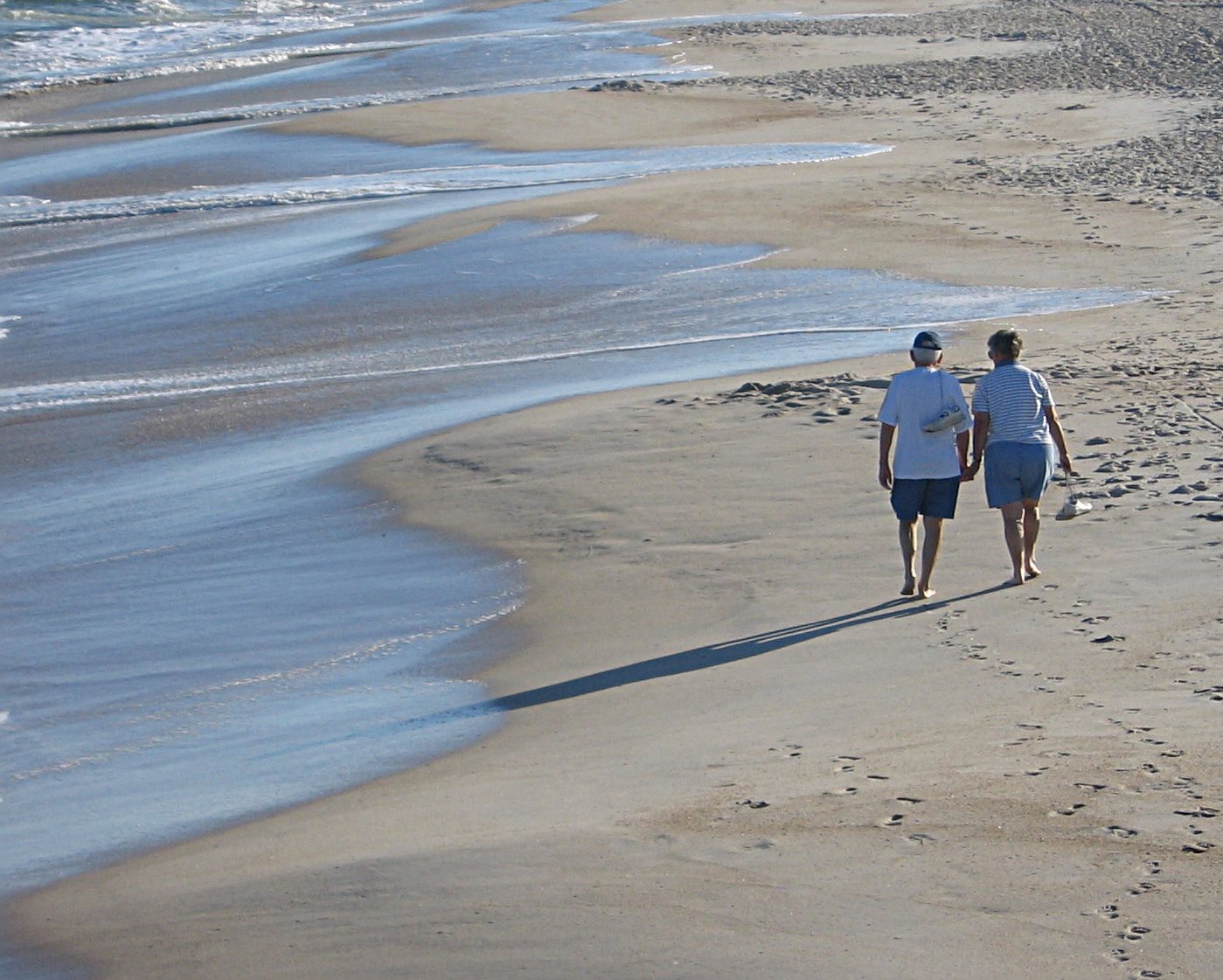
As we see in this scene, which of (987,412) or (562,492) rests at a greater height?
(987,412)

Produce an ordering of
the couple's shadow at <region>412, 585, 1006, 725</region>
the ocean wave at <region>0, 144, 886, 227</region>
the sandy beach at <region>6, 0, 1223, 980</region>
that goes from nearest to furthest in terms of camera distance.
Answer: the sandy beach at <region>6, 0, 1223, 980</region> < the couple's shadow at <region>412, 585, 1006, 725</region> < the ocean wave at <region>0, 144, 886, 227</region>

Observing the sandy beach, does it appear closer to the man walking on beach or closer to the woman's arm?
the man walking on beach

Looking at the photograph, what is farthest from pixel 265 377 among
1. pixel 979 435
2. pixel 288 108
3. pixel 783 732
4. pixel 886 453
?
pixel 288 108

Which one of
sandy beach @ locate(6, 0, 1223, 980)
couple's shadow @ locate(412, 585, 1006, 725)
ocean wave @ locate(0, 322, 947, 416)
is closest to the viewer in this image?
sandy beach @ locate(6, 0, 1223, 980)

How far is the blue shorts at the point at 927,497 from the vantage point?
299 inches

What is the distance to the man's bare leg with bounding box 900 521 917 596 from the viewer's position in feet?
24.9

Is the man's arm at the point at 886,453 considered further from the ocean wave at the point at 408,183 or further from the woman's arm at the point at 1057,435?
the ocean wave at the point at 408,183

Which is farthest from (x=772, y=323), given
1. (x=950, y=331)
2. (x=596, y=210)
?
(x=596, y=210)

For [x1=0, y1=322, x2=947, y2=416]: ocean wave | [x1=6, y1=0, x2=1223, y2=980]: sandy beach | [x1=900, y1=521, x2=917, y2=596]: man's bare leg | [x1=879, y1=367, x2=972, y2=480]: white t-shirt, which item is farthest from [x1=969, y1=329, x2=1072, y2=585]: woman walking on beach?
[x1=0, y1=322, x2=947, y2=416]: ocean wave

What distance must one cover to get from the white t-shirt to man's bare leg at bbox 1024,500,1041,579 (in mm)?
360

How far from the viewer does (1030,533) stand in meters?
7.58

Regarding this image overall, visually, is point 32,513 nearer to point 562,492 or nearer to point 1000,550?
point 562,492

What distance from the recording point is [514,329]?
46.2 feet

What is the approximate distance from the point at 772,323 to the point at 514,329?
218 cm
